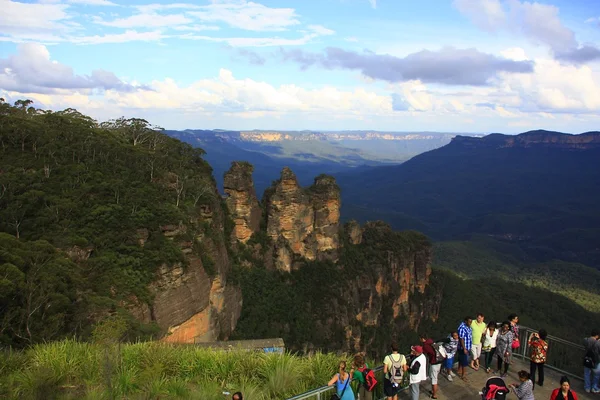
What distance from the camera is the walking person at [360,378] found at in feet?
34.1

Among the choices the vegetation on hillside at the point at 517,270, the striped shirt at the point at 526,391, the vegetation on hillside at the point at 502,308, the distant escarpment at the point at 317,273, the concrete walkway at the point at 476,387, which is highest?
the striped shirt at the point at 526,391

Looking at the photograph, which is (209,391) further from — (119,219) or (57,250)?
(119,219)

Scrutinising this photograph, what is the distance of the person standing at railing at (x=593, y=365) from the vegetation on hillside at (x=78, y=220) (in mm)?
17717

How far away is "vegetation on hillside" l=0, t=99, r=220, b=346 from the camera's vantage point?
18.9 m

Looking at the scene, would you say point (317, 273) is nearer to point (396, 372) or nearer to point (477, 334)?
point (477, 334)

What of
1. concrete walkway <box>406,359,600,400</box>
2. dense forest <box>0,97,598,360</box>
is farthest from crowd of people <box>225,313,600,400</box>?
dense forest <box>0,97,598,360</box>

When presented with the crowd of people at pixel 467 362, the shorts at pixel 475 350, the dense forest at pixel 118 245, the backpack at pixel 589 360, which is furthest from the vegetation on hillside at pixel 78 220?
the backpack at pixel 589 360

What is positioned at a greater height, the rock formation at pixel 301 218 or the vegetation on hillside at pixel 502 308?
the rock formation at pixel 301 218

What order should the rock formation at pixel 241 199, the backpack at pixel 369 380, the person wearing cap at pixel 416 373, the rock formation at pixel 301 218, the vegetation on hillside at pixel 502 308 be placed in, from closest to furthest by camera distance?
the backpack at pixel 369 380, the person wearing cap at pixel 416 373, the rock formation at pixel 241 199, the rock formation at pixel 301 218, the vegetation on hillside at pixel 502 308

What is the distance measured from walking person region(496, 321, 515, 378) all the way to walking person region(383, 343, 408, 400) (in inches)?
165

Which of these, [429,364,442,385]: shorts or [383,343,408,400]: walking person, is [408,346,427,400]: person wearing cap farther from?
[429,364,442,385]: shorts

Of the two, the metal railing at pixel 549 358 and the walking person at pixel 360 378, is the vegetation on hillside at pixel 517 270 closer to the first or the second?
the metal railing at pixel 549 358

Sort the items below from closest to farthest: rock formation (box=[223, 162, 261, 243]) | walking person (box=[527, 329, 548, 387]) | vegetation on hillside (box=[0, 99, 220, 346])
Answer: walking person (box=[527, 329, 548, 387]), vegetation on hillside (box=[0, 99, 220, 346]), rock formation (box=[223, 162, 261, 243])

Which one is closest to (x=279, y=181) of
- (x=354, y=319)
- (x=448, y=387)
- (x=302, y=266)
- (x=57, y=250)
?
(x=302, y=266)
